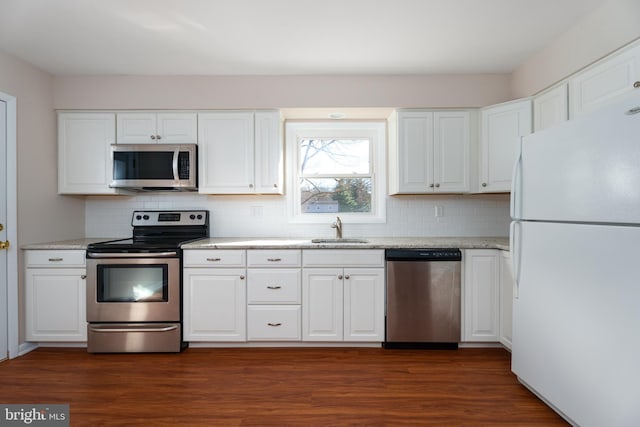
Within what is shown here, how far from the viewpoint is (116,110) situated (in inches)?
130

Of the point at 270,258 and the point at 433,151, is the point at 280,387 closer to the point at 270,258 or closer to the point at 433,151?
the point at 270,258

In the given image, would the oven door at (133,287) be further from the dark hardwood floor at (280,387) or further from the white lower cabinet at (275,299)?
the white lower cabinet at (275,299)

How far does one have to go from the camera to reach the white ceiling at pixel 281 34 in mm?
2236

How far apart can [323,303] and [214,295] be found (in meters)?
0.92

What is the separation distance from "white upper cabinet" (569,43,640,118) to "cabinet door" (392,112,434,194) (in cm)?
110

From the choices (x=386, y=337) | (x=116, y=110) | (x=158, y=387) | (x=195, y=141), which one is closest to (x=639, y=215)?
(x=386, y=337)

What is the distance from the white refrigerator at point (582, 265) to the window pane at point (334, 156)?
1716mm

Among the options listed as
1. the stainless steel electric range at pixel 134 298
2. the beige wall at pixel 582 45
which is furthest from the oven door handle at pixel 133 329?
the beige wall at pixel 582 45

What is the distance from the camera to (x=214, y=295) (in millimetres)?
2982

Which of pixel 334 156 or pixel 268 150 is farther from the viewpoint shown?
pixel 334 156

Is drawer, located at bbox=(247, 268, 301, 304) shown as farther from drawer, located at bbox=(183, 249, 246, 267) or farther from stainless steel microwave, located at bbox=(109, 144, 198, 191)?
stainless steel microwave, located at bbox=(109, 144, 198, 191)

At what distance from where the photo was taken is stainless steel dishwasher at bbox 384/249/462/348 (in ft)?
9.67

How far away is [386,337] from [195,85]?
284 centimetres

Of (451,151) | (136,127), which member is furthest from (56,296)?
(451,151)
